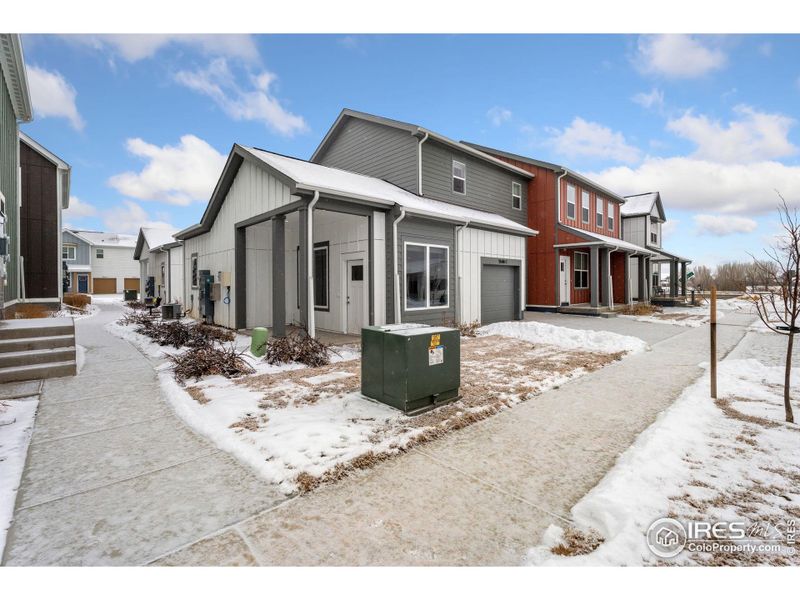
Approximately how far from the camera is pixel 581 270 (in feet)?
60.6

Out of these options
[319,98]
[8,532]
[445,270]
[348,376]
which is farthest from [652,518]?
[319,98]

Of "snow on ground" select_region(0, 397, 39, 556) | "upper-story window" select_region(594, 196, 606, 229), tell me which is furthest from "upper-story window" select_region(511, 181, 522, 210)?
"snow on ground" select_region(0, 397, 39, 556)

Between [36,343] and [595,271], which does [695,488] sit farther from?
[595,271]

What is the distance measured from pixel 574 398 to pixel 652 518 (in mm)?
2722

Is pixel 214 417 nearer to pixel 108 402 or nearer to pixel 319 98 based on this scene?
pixel 108 402

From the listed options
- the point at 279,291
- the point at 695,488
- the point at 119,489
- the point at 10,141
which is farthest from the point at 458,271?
the point at 10,141

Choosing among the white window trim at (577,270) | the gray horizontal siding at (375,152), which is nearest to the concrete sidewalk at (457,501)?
the gray horizontal siding at (375,152)

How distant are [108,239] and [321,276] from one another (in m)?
42.8

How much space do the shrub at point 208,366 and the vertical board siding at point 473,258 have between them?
22.5 feet

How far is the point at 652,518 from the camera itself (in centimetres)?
237

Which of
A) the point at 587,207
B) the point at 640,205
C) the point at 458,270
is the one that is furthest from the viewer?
the point at 640,205

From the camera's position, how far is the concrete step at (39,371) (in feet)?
18.3

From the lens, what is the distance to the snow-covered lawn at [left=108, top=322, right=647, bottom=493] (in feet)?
10.5

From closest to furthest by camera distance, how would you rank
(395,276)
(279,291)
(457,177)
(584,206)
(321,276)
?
(279,291), (395,276), (321,276), (457,177), (584,206)
